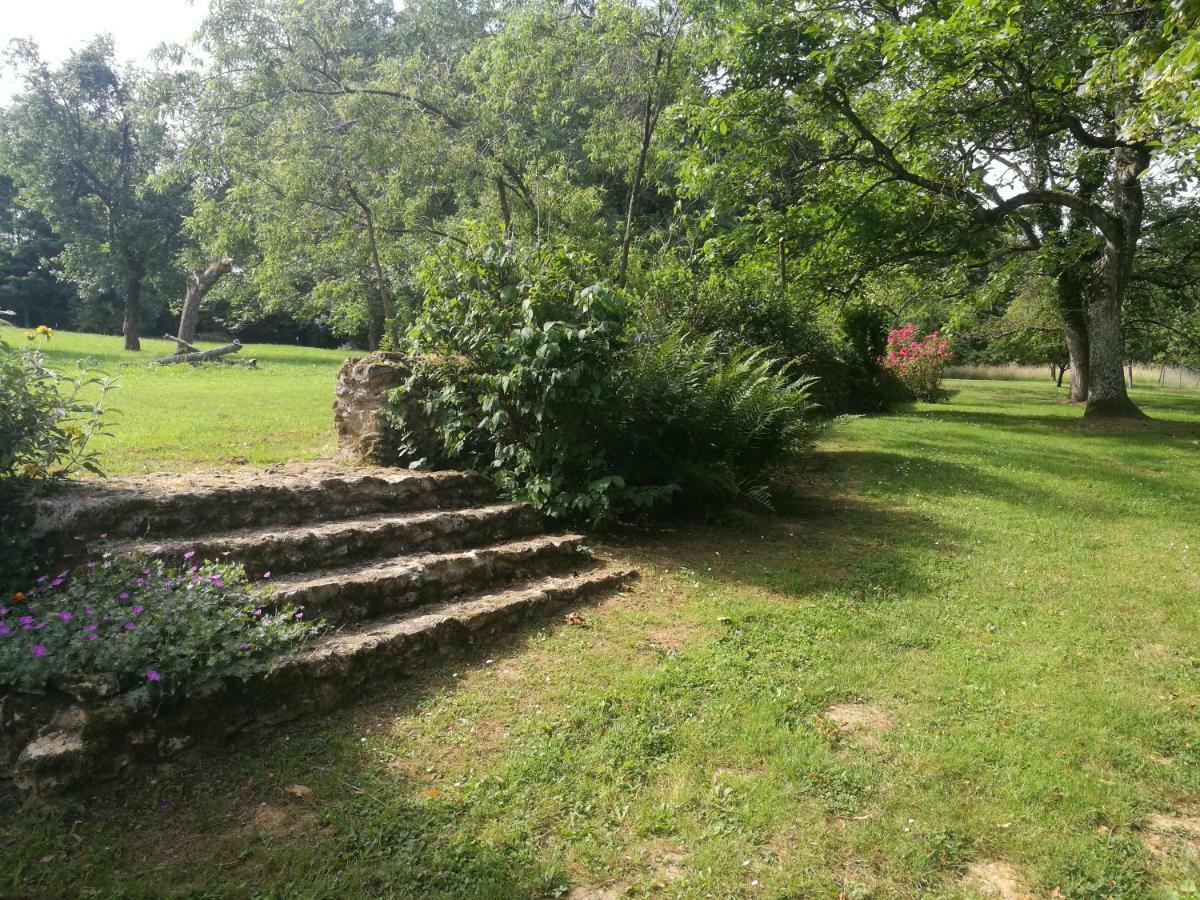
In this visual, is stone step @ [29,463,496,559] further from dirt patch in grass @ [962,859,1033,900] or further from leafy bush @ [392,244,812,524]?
dirt patch in grass @ [962,859,1033,900]

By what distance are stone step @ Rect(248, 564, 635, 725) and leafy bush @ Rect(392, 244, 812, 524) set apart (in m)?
1.44

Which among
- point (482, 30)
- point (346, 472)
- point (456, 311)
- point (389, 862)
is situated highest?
point (482, 30)

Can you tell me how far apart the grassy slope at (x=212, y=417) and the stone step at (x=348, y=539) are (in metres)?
1.80

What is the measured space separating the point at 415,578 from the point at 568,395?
2260mm

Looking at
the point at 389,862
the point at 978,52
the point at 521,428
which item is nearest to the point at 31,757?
the point at 389,862

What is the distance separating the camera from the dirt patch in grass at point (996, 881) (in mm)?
2693

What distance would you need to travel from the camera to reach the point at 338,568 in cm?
476

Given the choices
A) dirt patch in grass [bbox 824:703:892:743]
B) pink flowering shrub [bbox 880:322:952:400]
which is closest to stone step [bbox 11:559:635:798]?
dirt patch in grass [bbox 824:703:892:743]

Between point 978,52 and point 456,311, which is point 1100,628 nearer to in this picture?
point 456,311

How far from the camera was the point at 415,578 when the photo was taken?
4.76 metres

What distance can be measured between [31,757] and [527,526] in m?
3.86

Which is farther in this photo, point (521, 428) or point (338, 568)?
point (521, 428)

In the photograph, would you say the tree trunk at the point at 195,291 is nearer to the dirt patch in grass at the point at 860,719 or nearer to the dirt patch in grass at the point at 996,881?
the dirt patch in grass at the point at 860,719

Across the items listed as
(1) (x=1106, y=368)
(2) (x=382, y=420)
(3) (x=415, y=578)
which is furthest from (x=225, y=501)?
(1) (x=1106, y=368)
